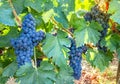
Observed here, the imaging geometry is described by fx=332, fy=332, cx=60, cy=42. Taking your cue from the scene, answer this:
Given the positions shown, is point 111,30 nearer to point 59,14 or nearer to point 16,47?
point 59,14

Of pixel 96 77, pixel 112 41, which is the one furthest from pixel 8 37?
pixel 96 77

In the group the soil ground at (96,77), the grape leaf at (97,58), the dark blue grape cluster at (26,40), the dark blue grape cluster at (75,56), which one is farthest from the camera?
the soil ground at (96,77)

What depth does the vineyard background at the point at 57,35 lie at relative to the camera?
1393 millimetres

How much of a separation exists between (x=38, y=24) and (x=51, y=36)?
0.34 feet

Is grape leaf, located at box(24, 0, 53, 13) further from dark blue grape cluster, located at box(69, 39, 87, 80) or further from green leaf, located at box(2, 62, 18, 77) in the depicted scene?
green leaf, located at box(2, 62, 18, 77)

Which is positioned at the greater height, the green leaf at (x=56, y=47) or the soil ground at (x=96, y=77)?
the green leaf at (x=56, y=47)

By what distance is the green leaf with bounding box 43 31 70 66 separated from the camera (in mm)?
1394

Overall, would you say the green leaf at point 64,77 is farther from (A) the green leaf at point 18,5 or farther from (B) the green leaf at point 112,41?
(A) the green leaf at point 18,5

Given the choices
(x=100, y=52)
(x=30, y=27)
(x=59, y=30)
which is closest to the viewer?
(x=30, y=27)

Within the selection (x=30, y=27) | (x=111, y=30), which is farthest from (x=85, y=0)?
(x=30, y=27)

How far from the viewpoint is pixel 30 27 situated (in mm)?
1376

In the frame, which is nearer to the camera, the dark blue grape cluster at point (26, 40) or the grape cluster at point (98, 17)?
the dark blue grape cluster at point (26, 40)

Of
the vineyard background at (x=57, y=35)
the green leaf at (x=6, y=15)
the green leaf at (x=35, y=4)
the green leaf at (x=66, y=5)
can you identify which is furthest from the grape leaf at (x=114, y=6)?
the green leaf at (x=6, y=15)

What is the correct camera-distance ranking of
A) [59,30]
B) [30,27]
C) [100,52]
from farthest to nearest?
[100,52]
[59,30]
[30,27]
